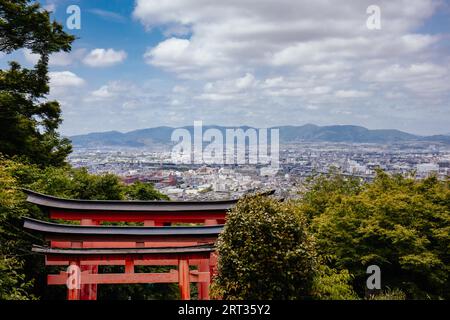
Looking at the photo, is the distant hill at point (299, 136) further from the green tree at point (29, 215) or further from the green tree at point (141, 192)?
the green tree at point (29, 215)

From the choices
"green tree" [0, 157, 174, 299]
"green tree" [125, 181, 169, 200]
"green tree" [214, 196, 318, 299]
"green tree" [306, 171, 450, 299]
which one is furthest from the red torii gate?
"green tree" [125, 181, 169, 200]

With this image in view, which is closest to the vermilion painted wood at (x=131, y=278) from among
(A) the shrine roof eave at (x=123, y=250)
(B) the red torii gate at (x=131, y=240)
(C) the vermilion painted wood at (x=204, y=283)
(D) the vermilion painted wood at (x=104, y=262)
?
(B) the red torii gate at (x=131, y=240)

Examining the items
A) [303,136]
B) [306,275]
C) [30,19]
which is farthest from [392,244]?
[303,136]

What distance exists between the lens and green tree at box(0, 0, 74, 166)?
695 inches

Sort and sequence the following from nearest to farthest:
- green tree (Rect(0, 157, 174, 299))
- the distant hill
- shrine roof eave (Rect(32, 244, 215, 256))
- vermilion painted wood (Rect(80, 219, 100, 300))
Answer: shrine roof eave (Rect(32, 244, 215, 256)) → green tree (Rect(0, 157, 174, 299)) → vermilion painted wood (Rect(80, 219, 100, 300)) → the distant hill

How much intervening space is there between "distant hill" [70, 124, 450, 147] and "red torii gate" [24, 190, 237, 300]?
5167cm

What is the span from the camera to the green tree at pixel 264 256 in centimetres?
880

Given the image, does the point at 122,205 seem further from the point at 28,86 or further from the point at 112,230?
the point at 28,86

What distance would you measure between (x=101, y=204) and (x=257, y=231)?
14.3 ft

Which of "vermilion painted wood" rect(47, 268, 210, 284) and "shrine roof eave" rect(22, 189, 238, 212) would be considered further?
"shrine roof eave" rect(22, 189, 238, 212)

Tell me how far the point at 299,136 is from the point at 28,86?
270 feet

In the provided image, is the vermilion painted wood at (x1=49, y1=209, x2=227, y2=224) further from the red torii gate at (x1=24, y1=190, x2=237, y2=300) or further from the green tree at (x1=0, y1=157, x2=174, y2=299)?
the green tree at (x1=0, y1=157, x2=174, y2=299)
